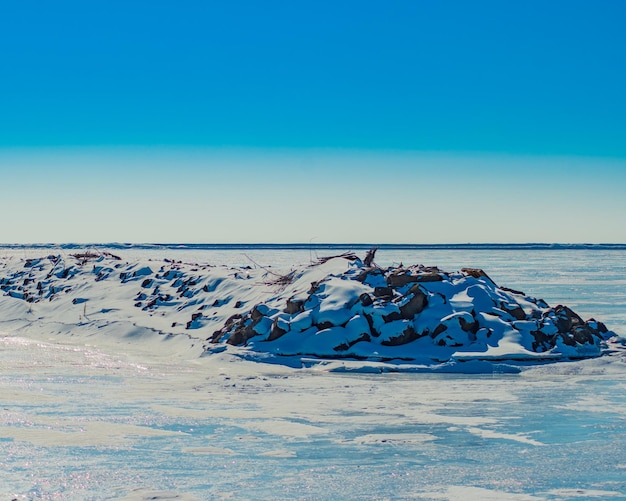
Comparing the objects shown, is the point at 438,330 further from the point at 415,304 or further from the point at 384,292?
the point at 384,292

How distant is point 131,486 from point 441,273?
25.4 ft

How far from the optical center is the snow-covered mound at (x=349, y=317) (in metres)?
10.2

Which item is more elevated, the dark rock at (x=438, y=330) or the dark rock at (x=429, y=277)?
the dark rock at (x=429, y=277)

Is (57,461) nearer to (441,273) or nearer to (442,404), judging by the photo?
(442,404)

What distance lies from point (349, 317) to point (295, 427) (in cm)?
437

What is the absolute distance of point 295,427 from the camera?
6.43 metres

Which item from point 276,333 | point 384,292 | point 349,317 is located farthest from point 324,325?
point 384,292

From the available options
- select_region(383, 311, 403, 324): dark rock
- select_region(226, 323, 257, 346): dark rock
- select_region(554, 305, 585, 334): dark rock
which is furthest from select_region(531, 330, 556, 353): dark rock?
select_region(226, 323, 257, 346): dark rock

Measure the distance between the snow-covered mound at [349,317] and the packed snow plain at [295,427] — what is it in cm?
41

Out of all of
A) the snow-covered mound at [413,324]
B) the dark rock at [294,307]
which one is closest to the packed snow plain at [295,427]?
the snow-covered mound at [413,324]

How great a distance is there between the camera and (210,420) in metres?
6.67

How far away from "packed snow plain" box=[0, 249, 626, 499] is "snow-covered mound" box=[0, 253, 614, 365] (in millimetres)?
412

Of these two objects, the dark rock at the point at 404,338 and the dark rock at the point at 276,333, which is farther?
the dark rock at the point at 276,333

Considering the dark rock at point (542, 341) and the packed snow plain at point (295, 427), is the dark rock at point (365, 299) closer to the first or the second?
the packed snow plain at point (295, 427)
